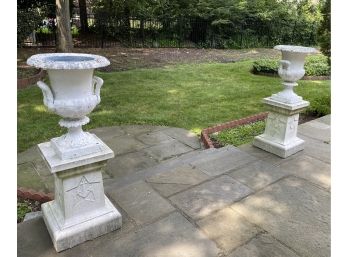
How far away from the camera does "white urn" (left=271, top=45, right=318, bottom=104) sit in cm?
382

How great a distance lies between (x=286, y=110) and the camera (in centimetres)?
408

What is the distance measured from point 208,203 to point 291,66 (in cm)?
200

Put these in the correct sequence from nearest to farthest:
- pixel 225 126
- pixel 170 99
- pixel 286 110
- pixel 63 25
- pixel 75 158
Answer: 1. pixel 75 158
2. pixel 286 110
3. pixel 225 126
4. pixel 170 99
5. pixel 63 25

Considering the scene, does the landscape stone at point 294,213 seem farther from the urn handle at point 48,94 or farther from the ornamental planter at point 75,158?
the urn handle at point 48,94

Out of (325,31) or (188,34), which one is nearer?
(325,31)

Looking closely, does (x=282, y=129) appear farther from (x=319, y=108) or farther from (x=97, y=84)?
(x=97, y=84)

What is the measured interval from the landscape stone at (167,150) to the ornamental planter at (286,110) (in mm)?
1095

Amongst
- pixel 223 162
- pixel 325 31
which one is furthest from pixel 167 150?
pixel 325 31

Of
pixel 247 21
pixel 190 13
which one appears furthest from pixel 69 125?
pixel 247 21

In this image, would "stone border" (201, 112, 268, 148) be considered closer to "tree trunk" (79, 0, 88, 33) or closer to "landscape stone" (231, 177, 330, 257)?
"landscape stone" (231, 177, 330, 257)

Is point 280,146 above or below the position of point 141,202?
above

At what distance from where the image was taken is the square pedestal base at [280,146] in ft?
13.7

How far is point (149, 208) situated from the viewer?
3041mm

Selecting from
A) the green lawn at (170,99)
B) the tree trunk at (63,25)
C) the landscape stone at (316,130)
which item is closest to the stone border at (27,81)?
the green lawn at (170,99)
